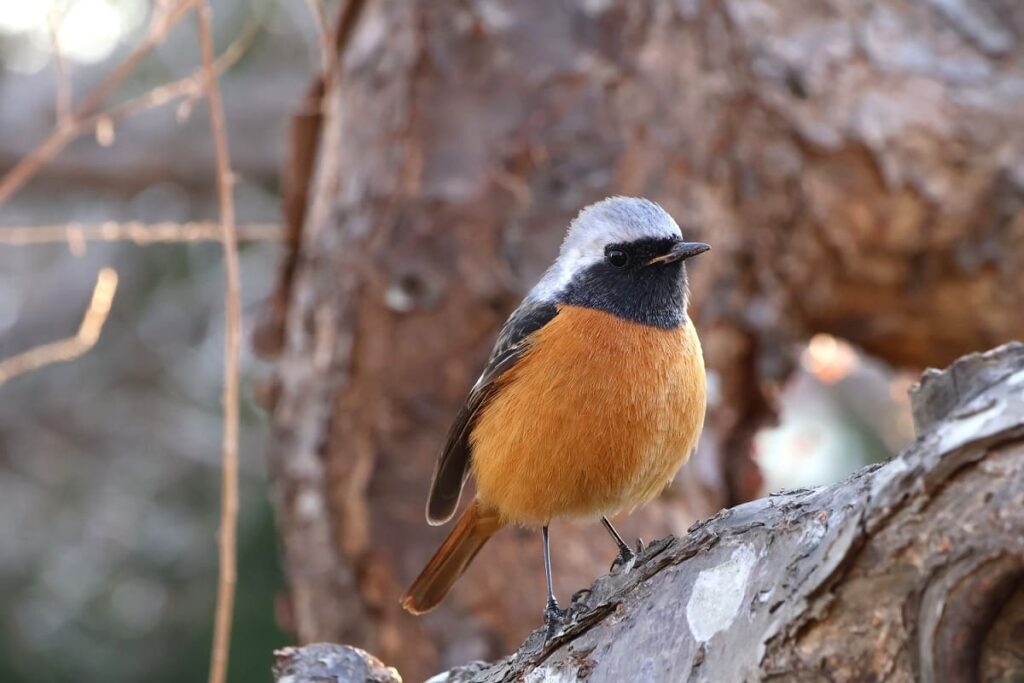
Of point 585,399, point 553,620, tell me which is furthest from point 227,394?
point 553,620

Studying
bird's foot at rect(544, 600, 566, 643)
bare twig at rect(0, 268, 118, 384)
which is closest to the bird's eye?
bird's foot at rect(544, 600, 566, 643)

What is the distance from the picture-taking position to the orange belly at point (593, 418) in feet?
12.5

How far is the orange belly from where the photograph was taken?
3.82 meters

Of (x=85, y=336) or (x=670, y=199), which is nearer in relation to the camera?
(x=85, y=336)

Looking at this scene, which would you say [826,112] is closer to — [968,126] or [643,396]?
[968,126]

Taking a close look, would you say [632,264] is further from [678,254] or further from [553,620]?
[553,620]

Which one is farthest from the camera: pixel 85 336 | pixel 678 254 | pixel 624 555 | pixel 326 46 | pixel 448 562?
pixel 326 46

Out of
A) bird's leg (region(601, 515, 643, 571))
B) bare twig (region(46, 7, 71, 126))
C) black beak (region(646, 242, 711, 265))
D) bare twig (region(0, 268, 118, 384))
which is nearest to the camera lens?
bird's leg (region(601, 515, 643, 571))

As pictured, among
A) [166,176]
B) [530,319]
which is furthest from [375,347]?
[166,176]

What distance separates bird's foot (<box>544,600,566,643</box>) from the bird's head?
1014 mm

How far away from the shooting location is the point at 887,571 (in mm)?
2182

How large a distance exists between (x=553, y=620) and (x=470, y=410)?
1.18m

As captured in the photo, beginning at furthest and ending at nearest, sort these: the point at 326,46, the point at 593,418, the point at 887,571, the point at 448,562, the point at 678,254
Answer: the point at 326,46 < the point at 448,562 < the point at 678,254 < the point at 593,418 < the point at 887,571

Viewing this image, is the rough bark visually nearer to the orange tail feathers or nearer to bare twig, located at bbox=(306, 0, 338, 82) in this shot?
the orange tail feathers
